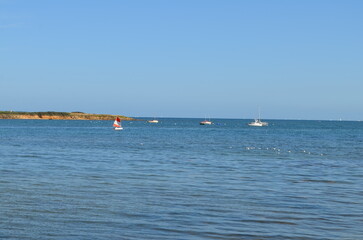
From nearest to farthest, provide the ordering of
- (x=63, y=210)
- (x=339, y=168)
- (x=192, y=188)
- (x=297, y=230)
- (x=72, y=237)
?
(x=72, y=237) < (x=297, y=230) < (x=63, y=210) < (x=192, y=188) < (x=339, y=168)

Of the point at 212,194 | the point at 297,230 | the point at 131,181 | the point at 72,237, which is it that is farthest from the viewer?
the point at 131,181

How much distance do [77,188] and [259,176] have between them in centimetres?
1041

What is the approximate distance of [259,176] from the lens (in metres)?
28.2

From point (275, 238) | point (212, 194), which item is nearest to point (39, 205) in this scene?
point (212, 194)

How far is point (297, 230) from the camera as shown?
47.2 ft

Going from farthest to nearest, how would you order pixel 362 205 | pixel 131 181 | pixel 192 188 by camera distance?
pixel 131 181, pixel 192 188, pixel 362 205

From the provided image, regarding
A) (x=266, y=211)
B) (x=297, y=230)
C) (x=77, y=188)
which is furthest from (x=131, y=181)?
(x=297, y=230)

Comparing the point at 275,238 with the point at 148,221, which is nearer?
the point at 275,238

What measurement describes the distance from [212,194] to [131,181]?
17.3 feet

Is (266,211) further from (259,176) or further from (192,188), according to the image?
(259,176)

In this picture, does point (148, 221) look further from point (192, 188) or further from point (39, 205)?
point (192, 188)

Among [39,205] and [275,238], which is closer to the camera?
[275,238]

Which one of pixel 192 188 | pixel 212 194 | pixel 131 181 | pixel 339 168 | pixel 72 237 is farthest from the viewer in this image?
pixel 339 168

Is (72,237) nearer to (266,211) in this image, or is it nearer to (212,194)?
(266,211)
